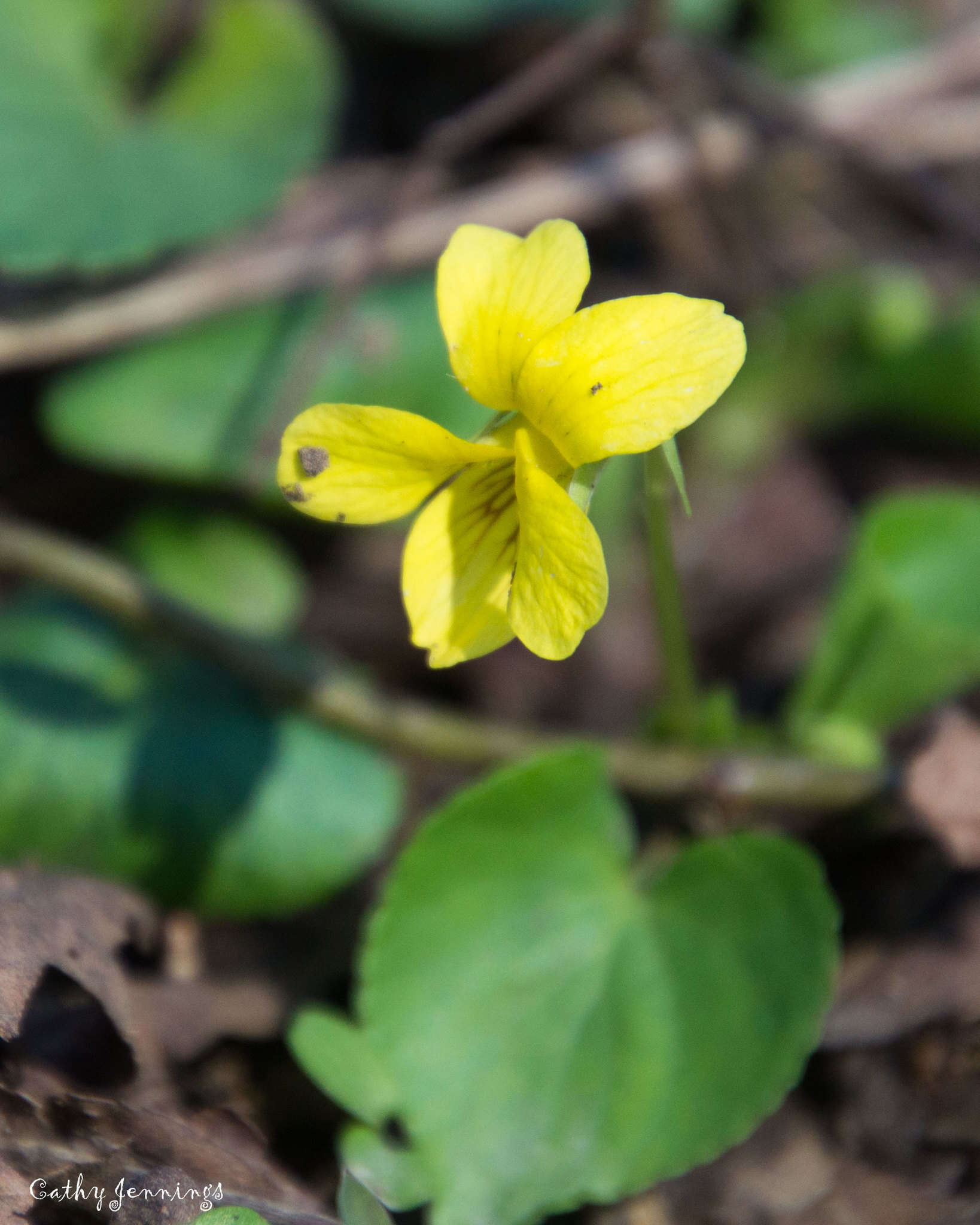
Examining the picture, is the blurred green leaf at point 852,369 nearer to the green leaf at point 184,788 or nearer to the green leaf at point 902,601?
the green leaf at point 902,601

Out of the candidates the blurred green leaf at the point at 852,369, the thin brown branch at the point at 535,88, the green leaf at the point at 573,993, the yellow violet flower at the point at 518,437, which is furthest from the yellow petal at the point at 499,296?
the blurred green leaf at the point at 852,369

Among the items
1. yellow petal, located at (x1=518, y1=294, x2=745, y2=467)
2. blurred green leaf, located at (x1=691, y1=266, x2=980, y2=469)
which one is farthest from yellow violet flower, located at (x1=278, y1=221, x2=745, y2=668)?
blurred green leaf, located at (x1=691, y1=266, x2=980, y2=469)

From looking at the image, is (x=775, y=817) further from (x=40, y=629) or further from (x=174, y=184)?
(x=174, y=184)

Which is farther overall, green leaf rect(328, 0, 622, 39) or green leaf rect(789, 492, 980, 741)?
green leaf rect(328, 0, 622, 39)

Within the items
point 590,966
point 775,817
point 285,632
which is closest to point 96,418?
point 285,632

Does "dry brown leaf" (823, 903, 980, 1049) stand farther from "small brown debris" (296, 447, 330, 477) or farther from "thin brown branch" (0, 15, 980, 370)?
"thin brown branch" (0, 15, 980, 370)
